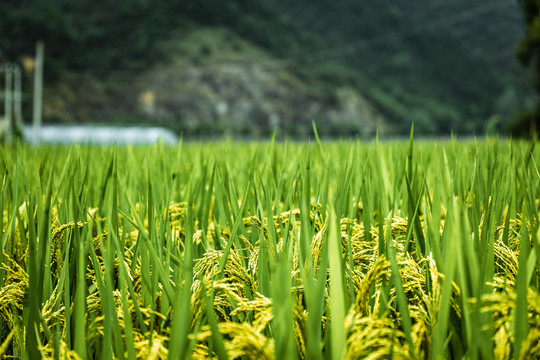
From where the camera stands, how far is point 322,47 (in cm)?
6644

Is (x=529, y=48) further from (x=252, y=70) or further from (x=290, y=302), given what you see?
(x=252, y=70)

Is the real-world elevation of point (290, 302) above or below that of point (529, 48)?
below

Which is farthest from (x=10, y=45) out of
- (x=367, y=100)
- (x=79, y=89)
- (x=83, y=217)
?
(x=367, y=100)

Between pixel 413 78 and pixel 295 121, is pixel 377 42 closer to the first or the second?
pixel 413 78

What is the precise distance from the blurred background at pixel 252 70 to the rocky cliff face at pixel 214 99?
12cm

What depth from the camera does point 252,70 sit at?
1876 inches

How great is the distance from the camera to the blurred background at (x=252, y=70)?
136 ft

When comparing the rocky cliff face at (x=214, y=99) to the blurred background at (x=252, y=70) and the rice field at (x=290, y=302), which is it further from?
the rice field at (x=290, y=302)

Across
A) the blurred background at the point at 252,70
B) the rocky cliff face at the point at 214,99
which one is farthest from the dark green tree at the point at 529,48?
the rocky cliff face at the point at 214,99

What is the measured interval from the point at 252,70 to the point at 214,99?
5.76m

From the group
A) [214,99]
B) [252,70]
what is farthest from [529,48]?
[252,70]

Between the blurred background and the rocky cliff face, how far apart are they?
116mm

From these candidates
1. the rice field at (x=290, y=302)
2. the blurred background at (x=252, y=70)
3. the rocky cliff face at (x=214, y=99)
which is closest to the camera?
the rice field at (x=290, y=302)

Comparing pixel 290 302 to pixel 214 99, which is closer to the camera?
pixel 290 302
